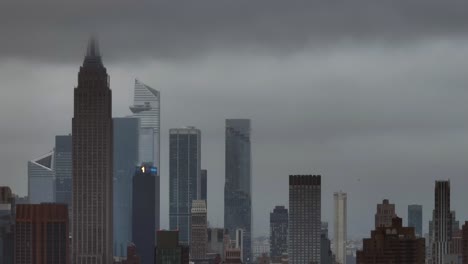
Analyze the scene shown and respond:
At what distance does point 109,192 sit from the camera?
146125mm

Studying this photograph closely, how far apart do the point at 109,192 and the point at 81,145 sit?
519cm

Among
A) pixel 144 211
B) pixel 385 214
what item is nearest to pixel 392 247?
pixel 385 214

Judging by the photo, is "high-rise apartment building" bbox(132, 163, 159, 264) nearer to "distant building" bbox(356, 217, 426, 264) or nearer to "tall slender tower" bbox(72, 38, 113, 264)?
"tall slender tower" bbox(72, 38, 113, 264)

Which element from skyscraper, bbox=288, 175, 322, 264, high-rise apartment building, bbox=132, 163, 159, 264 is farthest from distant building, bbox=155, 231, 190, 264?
skyscraper, bbox=288, 175, 322, 264

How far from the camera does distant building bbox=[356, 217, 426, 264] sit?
258 feet

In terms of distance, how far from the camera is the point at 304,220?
140m

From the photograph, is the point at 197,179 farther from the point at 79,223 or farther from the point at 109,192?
the point at 79,223

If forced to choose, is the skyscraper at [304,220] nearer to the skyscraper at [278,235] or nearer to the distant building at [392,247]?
the skyscraper at [278,235]

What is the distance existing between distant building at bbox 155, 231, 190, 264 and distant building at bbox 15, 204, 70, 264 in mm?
8189

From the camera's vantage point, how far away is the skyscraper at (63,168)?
144m

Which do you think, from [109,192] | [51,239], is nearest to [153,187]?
[109,192]

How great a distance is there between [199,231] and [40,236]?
23749 millimetres

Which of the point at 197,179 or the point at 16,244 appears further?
the point at 197,179

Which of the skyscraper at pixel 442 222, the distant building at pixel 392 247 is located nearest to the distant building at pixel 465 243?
the skyscraper at pixel 442 222
